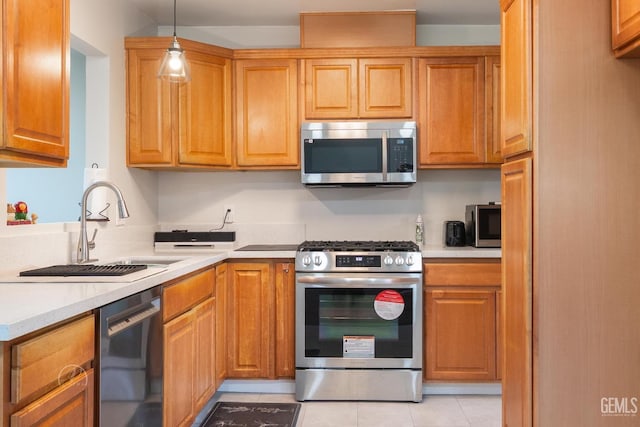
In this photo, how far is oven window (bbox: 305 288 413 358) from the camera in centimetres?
315

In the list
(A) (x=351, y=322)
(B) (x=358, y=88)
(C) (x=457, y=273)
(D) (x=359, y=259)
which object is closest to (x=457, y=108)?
(B) (x=358, y=88)

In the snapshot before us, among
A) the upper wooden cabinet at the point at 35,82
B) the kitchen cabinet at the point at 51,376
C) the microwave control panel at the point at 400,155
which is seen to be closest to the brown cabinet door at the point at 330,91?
the microwave control panel at the point at 400,155

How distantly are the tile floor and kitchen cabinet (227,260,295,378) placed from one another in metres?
0.25

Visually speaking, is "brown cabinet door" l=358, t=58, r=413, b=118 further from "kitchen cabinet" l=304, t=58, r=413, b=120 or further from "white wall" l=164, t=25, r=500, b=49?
"white wall" l=164, t=25, r=500, b=49

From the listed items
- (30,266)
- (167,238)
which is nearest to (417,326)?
(167,238)

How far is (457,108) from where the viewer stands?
3451 mm

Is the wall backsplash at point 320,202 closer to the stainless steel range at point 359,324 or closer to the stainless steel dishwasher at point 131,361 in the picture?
the stainless steel range at point 359,324

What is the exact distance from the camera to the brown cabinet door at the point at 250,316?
10.7 ft

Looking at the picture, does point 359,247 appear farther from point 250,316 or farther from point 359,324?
point 250,316

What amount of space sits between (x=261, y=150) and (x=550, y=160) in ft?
7.19

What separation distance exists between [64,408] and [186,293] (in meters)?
1.09

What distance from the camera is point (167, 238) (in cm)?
362

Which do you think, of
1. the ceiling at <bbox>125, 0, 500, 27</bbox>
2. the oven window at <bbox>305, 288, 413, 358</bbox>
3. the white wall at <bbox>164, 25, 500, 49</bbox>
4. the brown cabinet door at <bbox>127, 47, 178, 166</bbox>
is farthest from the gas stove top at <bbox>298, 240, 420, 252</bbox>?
the ceiling at <bbox>125, 0, 500, 27</bbox>

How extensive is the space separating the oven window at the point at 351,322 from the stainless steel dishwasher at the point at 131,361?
1211 mm
